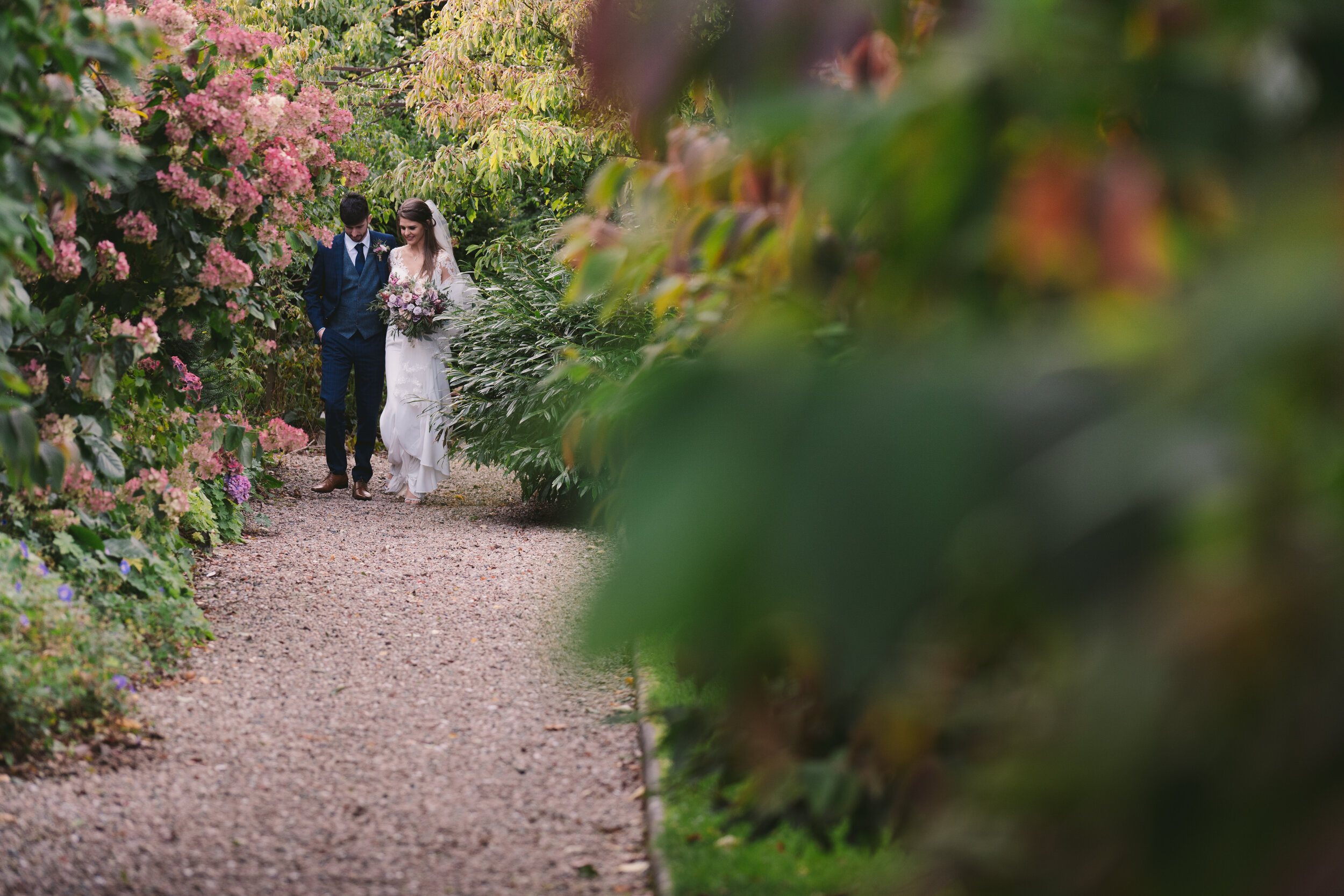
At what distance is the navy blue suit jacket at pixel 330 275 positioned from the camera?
345 inches

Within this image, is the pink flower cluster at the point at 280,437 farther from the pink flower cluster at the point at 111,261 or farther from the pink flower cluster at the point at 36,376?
the pink flower cluster at the point at 36,376

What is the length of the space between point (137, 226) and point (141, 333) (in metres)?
0.39

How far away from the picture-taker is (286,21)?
13.7 meters

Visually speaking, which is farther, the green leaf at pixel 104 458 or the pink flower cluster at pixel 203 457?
the pink flower cluster at pixel 203 457

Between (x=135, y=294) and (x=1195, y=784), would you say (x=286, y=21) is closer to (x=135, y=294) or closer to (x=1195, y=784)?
(x=135, y=294)

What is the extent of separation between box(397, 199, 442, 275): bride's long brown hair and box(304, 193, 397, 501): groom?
1.02ft

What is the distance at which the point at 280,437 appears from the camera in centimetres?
655

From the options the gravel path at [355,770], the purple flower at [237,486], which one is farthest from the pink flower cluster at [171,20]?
the purple flower at [237,486]

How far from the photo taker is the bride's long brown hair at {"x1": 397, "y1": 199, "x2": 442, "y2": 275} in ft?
28.8

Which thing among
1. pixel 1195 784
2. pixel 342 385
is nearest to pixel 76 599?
pixel 1195 784

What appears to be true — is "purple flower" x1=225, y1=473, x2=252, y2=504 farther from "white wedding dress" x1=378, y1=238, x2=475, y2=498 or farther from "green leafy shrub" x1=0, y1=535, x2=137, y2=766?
"green leafy shrub" x1=0, y1=535, x2=137, y2=766

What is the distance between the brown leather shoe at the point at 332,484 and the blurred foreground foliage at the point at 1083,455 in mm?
8777

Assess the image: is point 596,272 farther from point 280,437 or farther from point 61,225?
point 280,437

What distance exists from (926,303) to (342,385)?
8.63m
